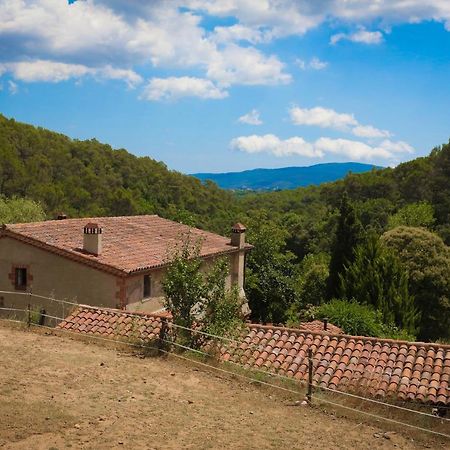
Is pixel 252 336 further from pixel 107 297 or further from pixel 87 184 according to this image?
pixel 87 184

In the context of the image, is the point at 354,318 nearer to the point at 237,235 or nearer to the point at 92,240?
the point at 237,235

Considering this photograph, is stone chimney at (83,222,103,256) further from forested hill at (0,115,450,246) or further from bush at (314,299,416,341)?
forested hill at (0,115,450,246)

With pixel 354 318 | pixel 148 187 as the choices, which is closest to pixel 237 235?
pixel 354 318

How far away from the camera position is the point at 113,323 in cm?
1552

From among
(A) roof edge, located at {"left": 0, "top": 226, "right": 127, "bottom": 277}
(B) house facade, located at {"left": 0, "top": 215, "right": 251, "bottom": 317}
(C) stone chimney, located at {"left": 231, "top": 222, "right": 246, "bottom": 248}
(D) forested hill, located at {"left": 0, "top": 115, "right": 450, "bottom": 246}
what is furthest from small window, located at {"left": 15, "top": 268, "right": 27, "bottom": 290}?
(D) forested hill, located at {"left": 0, "top": 115, "right": 450, "bottom": 246}

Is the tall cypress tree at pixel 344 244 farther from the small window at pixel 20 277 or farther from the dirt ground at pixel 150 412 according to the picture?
the dirt ground at pixel 150 412

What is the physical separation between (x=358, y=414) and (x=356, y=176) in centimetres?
6574

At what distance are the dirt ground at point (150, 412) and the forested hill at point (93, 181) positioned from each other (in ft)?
93.5

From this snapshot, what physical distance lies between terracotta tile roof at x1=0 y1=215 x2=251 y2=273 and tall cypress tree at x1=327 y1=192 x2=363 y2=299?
6561 mm

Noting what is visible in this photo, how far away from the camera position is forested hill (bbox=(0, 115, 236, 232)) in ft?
166

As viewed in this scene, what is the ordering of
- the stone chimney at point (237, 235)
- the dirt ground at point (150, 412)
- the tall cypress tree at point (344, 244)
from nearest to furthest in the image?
the dirt ground at point (150, 412) < the stone chimney at point (237, 235) < the tall cypress tree at point (344, 244)

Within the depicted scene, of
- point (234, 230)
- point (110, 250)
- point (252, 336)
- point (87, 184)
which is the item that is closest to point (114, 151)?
point (87, 184)

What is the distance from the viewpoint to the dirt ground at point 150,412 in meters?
8.09

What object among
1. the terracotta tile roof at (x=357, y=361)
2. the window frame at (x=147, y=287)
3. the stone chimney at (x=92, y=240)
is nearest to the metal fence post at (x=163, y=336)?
the terracotta tile roof at (x=357, y=361)
